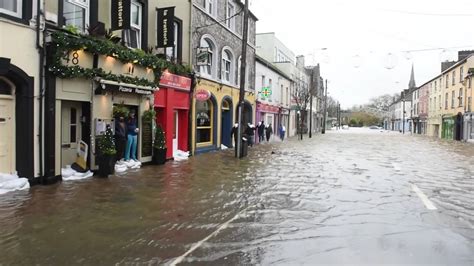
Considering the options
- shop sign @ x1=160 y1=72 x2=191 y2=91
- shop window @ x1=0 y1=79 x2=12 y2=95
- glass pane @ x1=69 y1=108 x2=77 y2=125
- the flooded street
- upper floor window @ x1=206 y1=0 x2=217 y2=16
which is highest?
upper floor window @ x1=206 y1=0 x2=217 y2=16

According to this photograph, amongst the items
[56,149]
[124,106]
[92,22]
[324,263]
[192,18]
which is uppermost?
[192,18]

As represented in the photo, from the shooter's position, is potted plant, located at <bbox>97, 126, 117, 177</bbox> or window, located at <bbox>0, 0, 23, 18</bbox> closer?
window, located at <bbox>0, 0, 23, 18</bbox>

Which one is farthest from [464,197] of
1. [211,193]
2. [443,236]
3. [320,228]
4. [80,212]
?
[80,212]

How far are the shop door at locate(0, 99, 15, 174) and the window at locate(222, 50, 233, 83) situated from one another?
46.6ft

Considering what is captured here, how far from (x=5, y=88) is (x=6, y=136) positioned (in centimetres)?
106

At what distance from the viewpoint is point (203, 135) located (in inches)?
818

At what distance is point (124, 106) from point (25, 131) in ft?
12.6

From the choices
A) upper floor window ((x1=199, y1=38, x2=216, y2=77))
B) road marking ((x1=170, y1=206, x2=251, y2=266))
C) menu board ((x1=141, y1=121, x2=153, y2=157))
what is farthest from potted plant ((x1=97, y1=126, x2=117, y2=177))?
upper floor window ((x1=199, y1=38, x2=216, y2=77))

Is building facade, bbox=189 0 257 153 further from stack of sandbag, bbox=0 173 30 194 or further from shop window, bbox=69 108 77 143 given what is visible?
stack of sandbag, bbox=0 173 30 194

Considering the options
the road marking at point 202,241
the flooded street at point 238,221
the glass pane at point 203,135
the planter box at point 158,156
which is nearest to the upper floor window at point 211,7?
the glass pane at point 203,135

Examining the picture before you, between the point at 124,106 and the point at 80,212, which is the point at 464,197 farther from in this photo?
the point at 124,106

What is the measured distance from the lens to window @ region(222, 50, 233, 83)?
22719 mm

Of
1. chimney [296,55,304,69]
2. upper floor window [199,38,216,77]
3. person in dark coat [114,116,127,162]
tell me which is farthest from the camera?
chimney [296,55,304,69]

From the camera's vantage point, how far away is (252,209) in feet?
24.8
